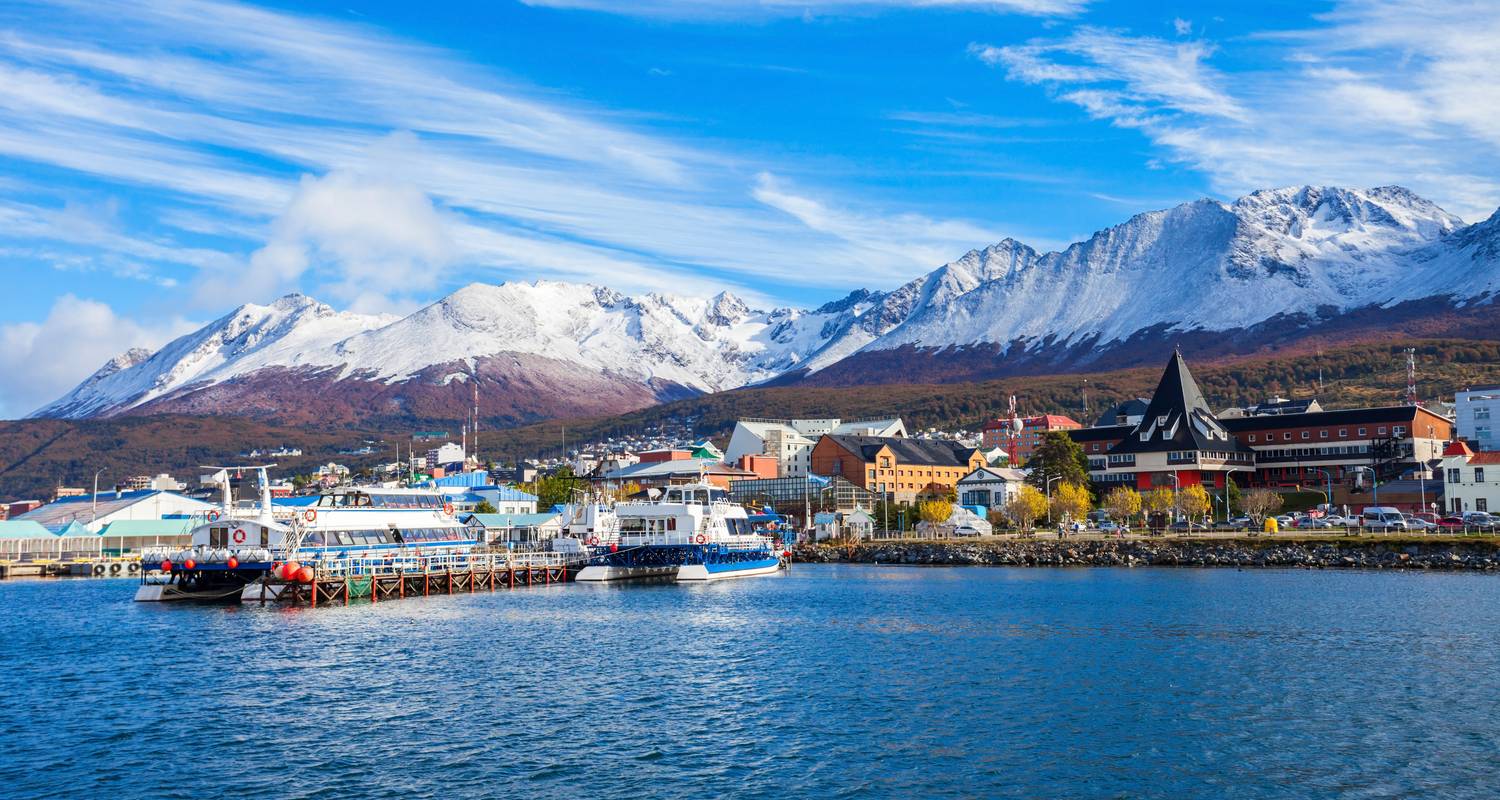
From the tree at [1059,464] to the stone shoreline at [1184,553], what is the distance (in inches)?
810

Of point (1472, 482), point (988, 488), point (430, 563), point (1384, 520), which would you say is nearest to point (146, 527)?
point (430, 563)

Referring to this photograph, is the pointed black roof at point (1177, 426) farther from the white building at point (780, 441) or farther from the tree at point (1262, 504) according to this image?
the white building at point (780, 441)

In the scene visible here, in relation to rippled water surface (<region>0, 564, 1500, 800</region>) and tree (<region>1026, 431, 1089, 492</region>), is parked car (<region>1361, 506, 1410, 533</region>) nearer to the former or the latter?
tree (<region>1026, 431, 1089, 492</region>)

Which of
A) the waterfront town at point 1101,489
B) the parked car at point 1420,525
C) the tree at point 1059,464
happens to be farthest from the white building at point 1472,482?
the tree at point 1059,464

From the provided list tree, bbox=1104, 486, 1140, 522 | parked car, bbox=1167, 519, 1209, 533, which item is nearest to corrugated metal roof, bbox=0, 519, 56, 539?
tree, bbox=1104, 486, 1140, 522

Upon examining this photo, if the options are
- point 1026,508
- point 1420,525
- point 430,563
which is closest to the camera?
point 430,563

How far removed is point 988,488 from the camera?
426 feet

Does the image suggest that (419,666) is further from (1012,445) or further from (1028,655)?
(1012,445)

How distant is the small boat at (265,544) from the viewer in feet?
205

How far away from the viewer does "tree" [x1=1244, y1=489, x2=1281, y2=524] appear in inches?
4102

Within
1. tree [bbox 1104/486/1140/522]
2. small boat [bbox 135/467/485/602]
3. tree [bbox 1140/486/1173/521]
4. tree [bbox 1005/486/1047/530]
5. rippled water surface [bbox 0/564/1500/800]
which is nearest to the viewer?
rippled water surface [bbox 0/564/1500/800]

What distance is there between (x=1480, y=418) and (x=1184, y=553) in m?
65.7

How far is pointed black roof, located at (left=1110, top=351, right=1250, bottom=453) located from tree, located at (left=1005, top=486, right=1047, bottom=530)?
2166 centimetres

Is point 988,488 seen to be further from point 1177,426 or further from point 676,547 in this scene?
point 676,547
